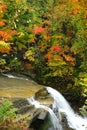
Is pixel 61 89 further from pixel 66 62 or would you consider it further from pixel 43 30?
pixel 43 30

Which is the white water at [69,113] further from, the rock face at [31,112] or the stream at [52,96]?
the rock face at [31,112]

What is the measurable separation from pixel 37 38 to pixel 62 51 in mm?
2991

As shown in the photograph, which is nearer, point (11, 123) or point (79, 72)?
point (11, 123)

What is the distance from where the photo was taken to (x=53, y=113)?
14.6 m

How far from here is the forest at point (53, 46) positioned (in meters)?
19.3

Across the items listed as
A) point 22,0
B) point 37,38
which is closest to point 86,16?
point 37,38

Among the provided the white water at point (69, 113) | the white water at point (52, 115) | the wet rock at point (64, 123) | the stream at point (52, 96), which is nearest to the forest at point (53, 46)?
the white water at point (69, 113)

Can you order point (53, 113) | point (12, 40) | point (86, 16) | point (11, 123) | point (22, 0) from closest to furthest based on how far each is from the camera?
point (11, 123) → point (53, 113) → point (86, 16) → point (12, 40) → point (22, 0)

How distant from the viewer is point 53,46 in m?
19.5

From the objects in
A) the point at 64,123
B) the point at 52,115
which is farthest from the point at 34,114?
the point at 64,123

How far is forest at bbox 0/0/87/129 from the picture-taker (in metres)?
19.3

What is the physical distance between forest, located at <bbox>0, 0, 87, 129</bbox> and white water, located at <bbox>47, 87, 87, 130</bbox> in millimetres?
1642

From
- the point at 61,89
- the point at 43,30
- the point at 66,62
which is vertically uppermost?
the point at 43,30

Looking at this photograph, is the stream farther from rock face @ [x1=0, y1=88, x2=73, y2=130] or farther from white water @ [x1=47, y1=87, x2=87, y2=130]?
rock face @ [x1=0, y1=88, x2=73, y2=130]
